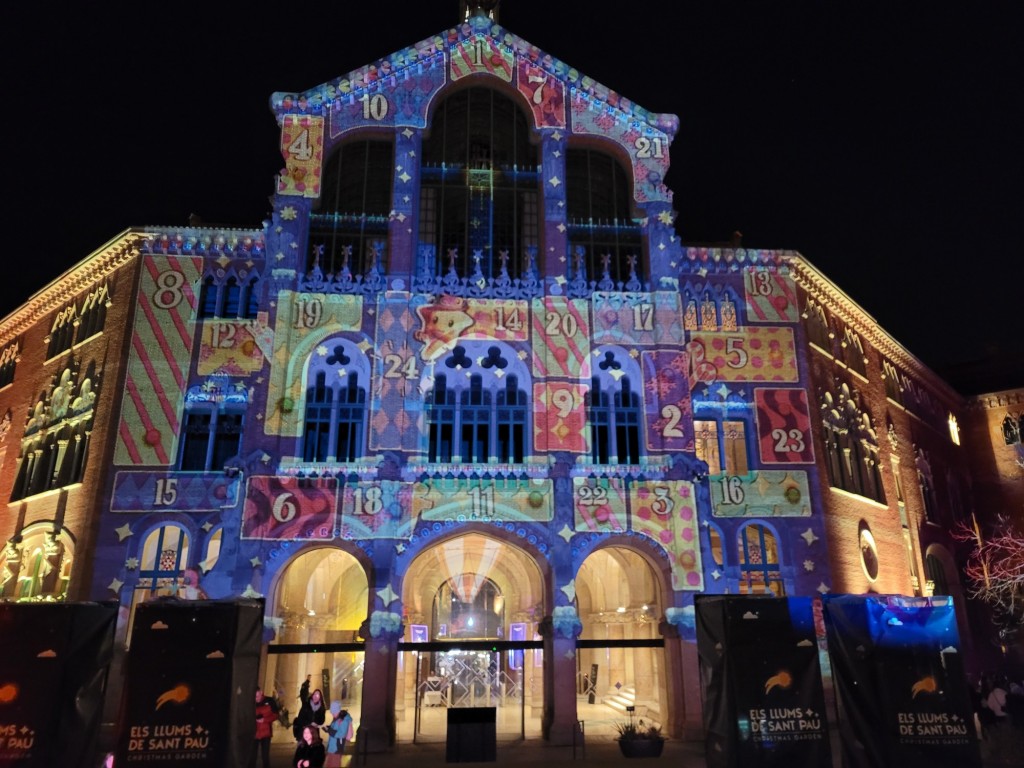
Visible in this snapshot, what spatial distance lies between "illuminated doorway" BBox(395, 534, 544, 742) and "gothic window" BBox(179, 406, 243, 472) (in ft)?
25.8

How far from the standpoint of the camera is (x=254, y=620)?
12.7m

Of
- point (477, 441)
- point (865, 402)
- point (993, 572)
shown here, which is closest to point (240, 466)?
point (477, 441)

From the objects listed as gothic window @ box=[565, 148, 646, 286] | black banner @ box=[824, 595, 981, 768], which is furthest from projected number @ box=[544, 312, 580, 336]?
black banner @ box=[824, 595, 981, 768]

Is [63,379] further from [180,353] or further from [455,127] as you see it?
[455,127]

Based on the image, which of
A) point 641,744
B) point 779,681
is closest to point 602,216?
point 641,744

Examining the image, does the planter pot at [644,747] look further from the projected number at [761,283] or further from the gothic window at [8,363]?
the gothic window at [8,363]

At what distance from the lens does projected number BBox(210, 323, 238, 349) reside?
2778 cm

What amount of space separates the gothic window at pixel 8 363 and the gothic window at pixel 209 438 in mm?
12769

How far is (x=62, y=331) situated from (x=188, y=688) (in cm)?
2494

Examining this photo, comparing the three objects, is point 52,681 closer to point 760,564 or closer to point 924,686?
point 924,686

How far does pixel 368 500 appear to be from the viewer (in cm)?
2508

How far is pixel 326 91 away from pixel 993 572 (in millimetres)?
38952

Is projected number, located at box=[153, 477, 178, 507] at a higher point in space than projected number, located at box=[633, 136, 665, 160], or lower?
lower

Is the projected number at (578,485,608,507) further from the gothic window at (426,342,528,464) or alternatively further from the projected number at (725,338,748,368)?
the projected number at (725,338,748,368)
